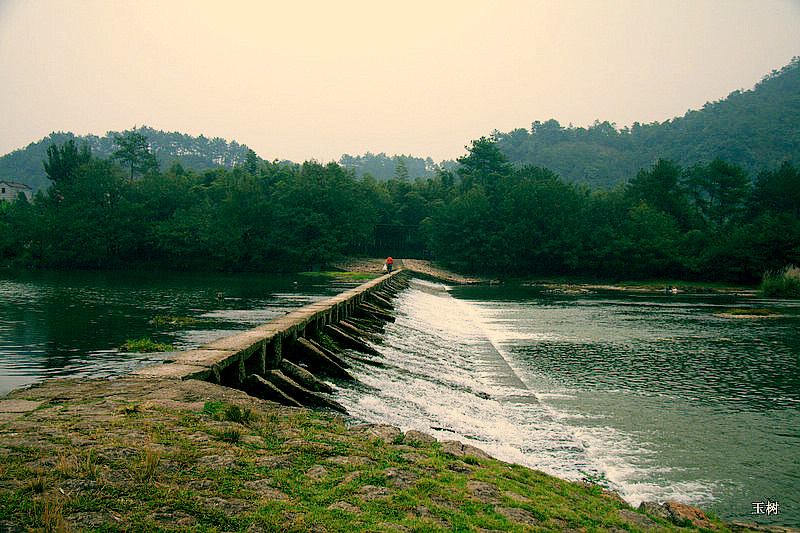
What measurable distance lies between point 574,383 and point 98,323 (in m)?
16.7

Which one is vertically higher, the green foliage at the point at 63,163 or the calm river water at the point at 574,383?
the green foliage at the point at 63,163

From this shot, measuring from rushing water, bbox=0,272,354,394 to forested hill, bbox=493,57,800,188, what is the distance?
8067cm

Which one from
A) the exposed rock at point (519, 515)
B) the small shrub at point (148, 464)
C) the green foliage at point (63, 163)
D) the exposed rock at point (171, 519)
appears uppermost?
the green foliage at point (63, 163)

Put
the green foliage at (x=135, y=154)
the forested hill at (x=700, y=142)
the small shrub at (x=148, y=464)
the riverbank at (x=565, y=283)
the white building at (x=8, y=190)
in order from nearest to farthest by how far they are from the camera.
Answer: the small shrub at (x=148, y=464), the riverbank at (x=565, y=283), the green foliage at (x=135, y=154), the white building at (x=8, y=190), the forested hill at (x=700, y=142)

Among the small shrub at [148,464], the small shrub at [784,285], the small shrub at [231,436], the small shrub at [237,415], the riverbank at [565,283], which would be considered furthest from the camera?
the riverbank at [565,283]

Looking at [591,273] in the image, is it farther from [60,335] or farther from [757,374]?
[60,335]

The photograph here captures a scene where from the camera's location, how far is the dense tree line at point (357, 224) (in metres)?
67.5

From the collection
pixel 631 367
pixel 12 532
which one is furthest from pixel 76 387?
pixel 631 367

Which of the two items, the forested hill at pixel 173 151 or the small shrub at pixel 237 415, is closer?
the small shrub at pixel 237 415

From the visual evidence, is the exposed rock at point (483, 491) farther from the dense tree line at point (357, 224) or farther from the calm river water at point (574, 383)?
the dense tree line at point (357, 224)

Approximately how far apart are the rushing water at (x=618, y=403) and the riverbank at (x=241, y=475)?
1.78 m

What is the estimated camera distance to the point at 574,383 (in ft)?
46.3

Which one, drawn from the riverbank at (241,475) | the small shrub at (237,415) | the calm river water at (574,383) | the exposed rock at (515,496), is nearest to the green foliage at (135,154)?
the calm river water at (574,383)

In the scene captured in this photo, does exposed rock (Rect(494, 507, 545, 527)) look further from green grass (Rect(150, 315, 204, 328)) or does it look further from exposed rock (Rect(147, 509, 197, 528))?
green grass (Rect(150, 315, 204, 328))
